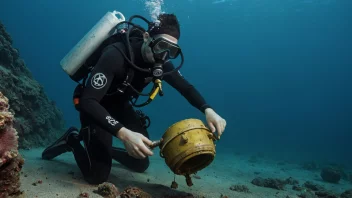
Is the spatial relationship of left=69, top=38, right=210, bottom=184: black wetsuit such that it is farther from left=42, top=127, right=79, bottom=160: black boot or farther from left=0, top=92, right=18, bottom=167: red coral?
left=0, top=92, right=18, bottom=167: red coral

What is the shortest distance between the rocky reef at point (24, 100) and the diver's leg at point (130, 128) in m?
3.61

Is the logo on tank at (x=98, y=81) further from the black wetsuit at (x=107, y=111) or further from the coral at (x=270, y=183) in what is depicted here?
the coral at (x=270, y=183)

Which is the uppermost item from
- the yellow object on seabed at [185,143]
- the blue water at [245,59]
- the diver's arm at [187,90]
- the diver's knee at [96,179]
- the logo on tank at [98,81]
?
the blue water at [245,59]

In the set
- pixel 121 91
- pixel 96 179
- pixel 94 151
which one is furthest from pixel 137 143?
pixel 94 151

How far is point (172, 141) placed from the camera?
118 inches

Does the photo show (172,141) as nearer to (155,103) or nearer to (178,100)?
(155,103)

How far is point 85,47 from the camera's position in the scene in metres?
4.48

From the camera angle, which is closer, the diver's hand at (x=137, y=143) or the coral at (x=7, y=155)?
the coral at (x=7, y=155)

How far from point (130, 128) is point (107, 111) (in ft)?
4.34

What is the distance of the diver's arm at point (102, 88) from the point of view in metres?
3.26

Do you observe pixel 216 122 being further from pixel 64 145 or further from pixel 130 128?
pixel 64 145

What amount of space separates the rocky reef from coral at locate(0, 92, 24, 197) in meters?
5.97

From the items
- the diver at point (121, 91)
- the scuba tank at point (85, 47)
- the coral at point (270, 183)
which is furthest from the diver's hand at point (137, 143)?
the coral at point (270, 183)

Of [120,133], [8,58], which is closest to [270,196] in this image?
[120,133]
